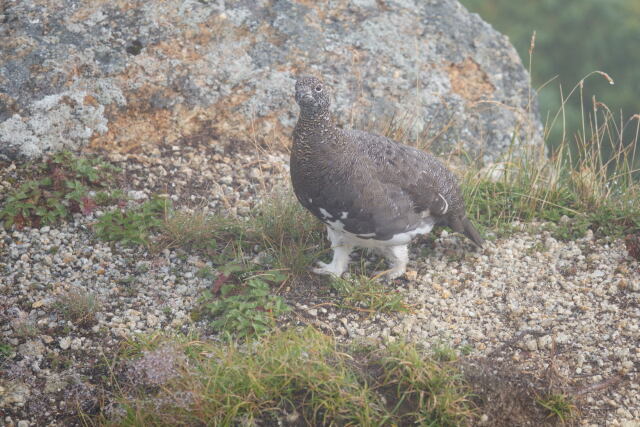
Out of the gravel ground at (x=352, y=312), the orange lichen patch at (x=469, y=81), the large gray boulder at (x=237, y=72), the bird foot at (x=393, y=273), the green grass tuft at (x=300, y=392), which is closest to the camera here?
the green grass tuft at (x=300, y=392)

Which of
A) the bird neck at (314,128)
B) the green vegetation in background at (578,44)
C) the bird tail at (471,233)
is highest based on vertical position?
the bird neck at (314,128)

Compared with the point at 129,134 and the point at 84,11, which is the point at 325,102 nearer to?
the point at 129,134

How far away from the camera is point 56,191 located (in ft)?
15.6

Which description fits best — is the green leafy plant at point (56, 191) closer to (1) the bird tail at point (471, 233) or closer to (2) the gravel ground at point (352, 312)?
(2) the gravel ground at point (352, 312)

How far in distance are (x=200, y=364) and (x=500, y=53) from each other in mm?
4591

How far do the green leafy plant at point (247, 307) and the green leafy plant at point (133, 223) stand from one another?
0.73m

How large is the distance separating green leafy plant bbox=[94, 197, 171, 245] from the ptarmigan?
1.17 meters

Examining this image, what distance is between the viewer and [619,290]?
4434mm

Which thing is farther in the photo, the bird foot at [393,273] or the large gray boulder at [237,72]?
the large gray boulder at [237,72]

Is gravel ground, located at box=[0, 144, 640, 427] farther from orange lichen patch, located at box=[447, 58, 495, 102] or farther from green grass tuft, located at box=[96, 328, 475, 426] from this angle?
orange lichen patch, located at box=[447, 58, 495, 102]

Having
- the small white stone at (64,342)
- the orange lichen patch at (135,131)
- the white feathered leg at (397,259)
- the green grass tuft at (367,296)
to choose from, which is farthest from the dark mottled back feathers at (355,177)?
the orange lichen patch at (135,131)

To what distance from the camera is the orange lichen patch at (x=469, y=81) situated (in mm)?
6207

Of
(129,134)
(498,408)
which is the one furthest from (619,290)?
(129,134)

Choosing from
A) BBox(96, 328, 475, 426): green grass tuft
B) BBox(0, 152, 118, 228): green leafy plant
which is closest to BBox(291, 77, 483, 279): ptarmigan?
BBox(96, 328, 475, 426): green grass tuft
